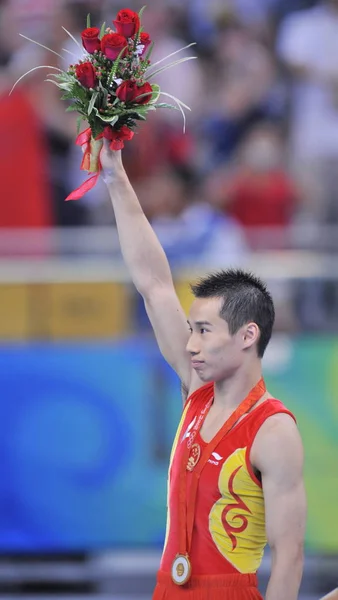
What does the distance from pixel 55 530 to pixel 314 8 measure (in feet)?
17.3

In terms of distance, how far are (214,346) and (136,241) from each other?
2.07ft

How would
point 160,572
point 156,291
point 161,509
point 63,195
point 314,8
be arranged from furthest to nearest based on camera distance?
point 314,8 < point 63,195 < point 161,509 < point 156,291 < point 160,572

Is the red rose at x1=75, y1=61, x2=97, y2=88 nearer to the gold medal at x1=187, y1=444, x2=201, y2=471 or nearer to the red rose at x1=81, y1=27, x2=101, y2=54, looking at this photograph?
the red rose at x1=81, y1=27, x2=101, y2=54

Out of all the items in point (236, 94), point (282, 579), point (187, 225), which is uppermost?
point (236, 94)

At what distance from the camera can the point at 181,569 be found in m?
3.93

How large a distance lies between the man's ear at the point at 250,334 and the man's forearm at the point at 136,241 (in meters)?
0.54

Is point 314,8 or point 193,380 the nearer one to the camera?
point 193,380

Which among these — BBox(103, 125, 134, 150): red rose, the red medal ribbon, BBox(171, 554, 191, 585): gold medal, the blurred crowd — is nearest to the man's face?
the red medal ribbon

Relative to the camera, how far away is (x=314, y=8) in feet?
32.7

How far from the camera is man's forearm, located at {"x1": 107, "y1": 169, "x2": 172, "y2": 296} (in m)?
4.34

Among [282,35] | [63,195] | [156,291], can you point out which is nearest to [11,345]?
[63,195]

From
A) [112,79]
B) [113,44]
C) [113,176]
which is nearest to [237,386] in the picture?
[113,176]

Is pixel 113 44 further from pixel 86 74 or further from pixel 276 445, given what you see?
pixel 276 445

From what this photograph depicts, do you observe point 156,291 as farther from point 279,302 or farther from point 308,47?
point 308,47
